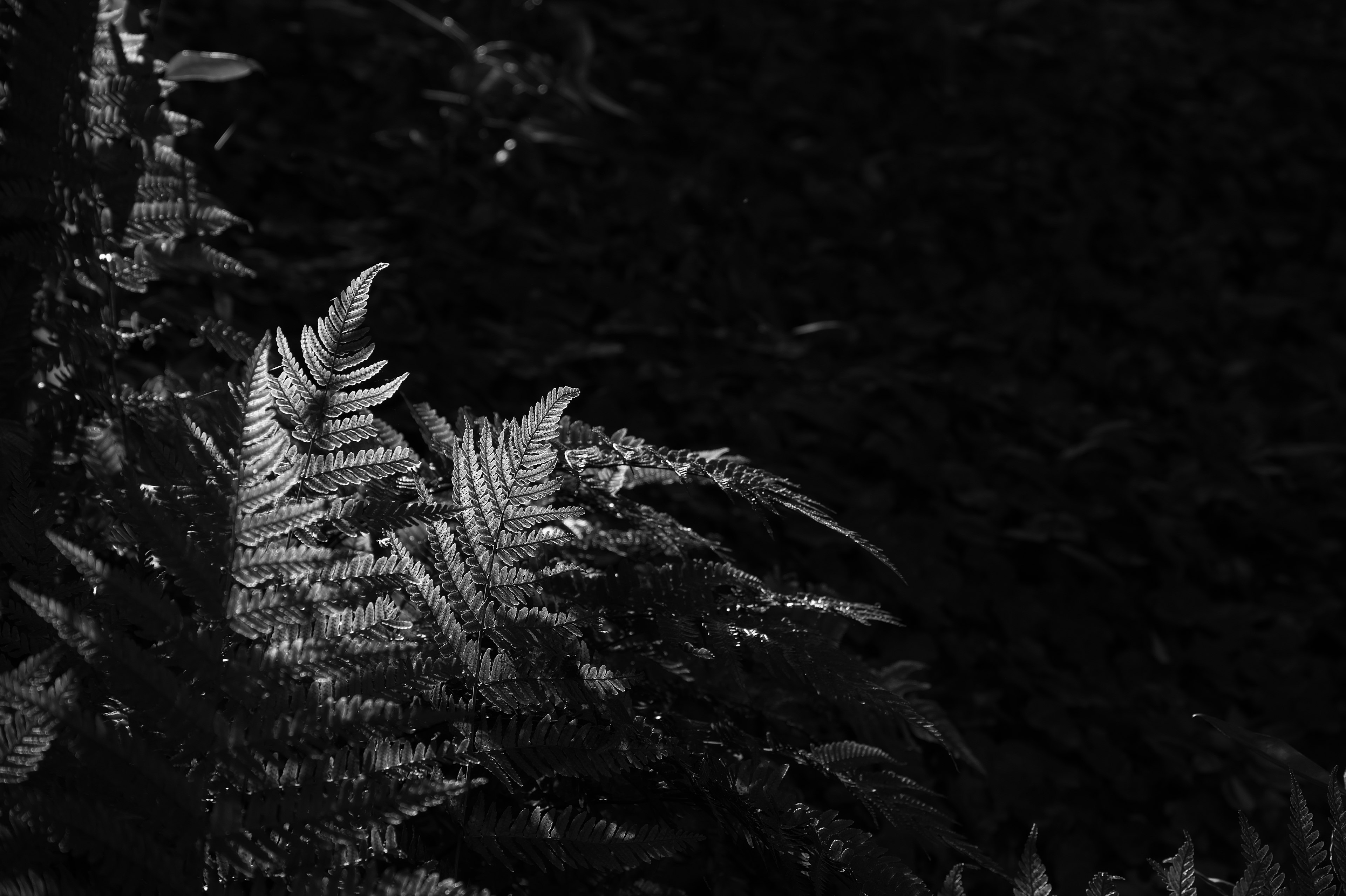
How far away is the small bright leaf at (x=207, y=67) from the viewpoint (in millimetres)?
1798

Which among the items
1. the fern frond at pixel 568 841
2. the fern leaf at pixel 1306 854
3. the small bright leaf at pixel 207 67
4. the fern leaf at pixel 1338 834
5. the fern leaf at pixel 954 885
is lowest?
the fern leaf at pixel 1306 854

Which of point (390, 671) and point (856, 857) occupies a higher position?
point (390, 671)

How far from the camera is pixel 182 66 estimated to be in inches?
71.8

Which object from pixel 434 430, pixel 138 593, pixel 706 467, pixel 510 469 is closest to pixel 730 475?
pixel 706 467

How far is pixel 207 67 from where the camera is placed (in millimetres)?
1856

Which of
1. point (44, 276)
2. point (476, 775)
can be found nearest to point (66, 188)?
point (44, 276)

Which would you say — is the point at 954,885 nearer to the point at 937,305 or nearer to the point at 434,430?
the point at 434,430

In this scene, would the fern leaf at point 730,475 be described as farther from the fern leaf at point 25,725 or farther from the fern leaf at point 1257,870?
the fern leaf at point 25,725

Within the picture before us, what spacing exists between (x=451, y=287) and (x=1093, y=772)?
68.9 inches

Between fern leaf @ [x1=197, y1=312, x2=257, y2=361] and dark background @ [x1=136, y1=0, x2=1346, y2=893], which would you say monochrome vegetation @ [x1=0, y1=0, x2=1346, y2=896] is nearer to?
fern leaf @ [x1=197, y1=312, x2=257, y2=361]

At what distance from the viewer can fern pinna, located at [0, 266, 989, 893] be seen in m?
0.80

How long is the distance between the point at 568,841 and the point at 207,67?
154cm

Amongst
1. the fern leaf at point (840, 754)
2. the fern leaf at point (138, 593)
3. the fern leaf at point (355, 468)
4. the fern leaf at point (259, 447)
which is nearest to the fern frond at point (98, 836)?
the fern leaf at point (138, 593)

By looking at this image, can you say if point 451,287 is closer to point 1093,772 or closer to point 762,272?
point 762,272
